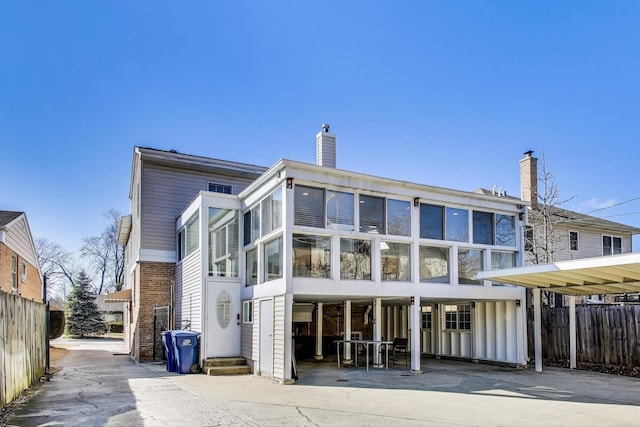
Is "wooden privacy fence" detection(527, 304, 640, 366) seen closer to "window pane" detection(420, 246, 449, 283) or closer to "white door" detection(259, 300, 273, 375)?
"window pane" detection(420, 246, 449, 283)

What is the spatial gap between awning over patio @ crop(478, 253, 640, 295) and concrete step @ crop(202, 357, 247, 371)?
6.26m

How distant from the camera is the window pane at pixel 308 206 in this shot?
10844 mm

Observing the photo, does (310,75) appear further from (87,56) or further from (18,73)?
(18,73)

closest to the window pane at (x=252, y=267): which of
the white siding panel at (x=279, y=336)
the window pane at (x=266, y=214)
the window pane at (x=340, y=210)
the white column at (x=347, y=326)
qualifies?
the window pane at (x=266, y=214)

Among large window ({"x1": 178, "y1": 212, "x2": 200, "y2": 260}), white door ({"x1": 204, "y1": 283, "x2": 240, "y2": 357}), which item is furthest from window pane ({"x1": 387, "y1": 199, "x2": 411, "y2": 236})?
large window ({"x1": 178, "y1": 212, "x2": 200, "y2": 260})

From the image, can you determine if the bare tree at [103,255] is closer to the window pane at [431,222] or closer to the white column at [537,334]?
the window pane at [431,222]

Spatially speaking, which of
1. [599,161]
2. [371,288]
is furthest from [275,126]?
[599,161]

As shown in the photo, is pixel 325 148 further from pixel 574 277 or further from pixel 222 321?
pixel 574 277

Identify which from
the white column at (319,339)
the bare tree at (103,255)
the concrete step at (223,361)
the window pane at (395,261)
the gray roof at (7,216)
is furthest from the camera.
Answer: the bare tree at (103,255)

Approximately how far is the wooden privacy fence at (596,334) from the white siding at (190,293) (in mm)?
9406

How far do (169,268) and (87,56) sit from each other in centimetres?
685

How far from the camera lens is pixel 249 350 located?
473 inches

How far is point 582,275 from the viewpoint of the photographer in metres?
10.7

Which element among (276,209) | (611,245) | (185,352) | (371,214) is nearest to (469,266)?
(371,214)
